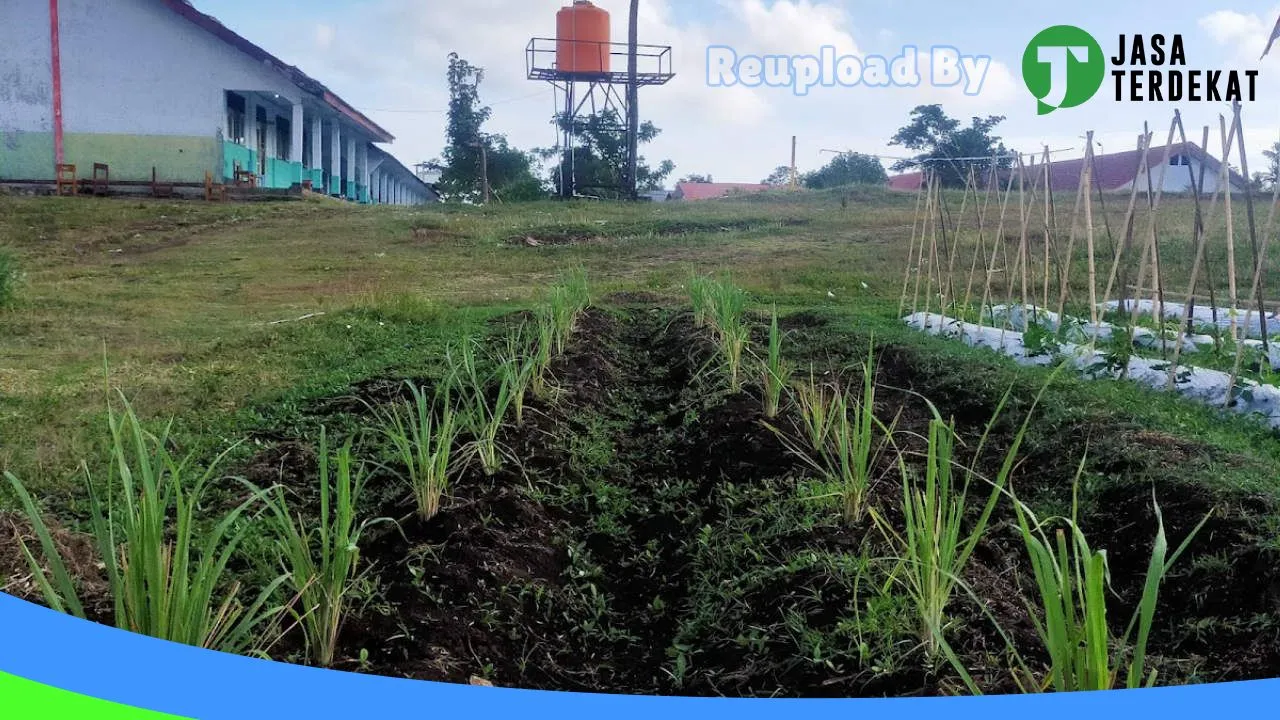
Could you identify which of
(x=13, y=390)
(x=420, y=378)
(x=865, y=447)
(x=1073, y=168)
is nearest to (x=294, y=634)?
(x=865, y=447)

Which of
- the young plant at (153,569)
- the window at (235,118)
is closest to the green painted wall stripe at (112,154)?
the window at (235,118)

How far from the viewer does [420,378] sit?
4.39m

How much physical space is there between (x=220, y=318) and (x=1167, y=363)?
19.7 ft

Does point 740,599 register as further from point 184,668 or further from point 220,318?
point 220,318

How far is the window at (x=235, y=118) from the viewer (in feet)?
55.4

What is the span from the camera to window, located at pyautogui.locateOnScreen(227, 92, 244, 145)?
1688 centimetres

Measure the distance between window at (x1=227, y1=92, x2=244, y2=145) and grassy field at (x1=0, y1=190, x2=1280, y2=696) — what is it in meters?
10.4

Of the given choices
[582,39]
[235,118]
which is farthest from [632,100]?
[235,118]

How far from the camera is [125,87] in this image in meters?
16.3

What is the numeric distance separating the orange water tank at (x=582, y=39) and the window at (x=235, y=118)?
19.7ft

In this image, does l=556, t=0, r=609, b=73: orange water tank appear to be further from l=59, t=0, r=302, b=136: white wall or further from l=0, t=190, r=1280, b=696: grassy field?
l=0, t=190, r=1280, b=696: grassy field

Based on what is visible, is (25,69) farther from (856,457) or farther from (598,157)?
(856,457)

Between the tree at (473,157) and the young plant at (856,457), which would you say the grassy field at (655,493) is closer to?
the young plant at (856,457)

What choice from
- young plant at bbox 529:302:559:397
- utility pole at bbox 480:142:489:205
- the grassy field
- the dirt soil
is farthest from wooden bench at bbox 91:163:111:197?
the dirt soil
